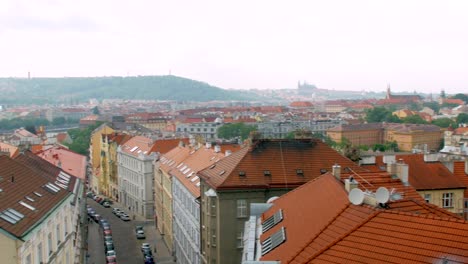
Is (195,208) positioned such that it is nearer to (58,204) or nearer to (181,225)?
(181,225)

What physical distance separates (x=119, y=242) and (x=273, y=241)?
39722 millimetres

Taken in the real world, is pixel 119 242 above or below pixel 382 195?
below

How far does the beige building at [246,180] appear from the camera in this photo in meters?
33.1

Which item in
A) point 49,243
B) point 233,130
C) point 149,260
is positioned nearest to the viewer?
point 49,243

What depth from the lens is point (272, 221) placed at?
81.2 feet

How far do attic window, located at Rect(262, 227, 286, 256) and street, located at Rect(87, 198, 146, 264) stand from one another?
3094 cm

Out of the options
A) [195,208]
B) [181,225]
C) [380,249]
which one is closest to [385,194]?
[380,249]

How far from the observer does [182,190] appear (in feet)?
153

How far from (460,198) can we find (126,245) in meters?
31.8

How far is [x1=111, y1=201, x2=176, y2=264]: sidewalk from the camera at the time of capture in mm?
52844

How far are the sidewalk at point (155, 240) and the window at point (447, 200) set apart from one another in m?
23.7

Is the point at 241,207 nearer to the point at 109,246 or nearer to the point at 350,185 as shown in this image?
the point at 350,185

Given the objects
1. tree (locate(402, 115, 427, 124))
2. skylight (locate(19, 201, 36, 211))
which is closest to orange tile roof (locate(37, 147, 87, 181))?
skylight (locate(19, 201, 36, 211))

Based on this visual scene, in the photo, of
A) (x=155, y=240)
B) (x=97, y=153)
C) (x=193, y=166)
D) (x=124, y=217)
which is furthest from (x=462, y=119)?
(x=193, y=166)
